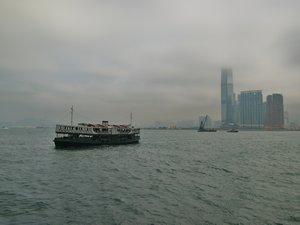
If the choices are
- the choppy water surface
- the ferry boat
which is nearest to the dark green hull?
the ferry boat

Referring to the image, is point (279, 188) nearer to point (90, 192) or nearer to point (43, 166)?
point (90, 192)

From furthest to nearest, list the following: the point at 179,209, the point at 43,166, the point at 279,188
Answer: the point at 43,166 < the point at 279,188 < the point at 179,209

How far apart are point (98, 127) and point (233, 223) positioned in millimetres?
70337

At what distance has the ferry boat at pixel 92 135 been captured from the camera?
257 ft

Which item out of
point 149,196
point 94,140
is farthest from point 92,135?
point 149,196

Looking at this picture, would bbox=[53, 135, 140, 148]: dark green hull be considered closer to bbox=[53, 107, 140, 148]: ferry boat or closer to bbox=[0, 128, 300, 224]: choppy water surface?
bbox=[53, 107, 140, 148]: ferry boat

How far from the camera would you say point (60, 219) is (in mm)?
21500

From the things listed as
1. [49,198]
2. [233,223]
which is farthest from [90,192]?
[233,223]

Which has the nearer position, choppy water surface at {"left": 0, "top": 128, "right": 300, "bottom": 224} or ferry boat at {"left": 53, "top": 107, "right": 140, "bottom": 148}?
choppy water surface at {"left": 0, "top": 128, "right": 300, "bottom": 224}

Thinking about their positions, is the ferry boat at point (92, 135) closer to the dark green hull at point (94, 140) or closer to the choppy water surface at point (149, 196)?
the dark green hull at point (94, 140)

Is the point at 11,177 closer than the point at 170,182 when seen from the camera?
No

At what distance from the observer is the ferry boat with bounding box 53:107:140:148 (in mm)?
78438

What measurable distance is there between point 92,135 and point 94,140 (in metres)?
1.42

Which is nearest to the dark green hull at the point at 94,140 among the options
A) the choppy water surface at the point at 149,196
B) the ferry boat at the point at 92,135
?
the ferry boat at the point at 92,135
